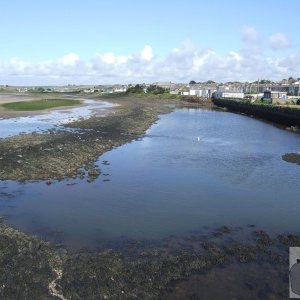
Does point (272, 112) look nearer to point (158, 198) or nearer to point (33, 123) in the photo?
point (33, 123)

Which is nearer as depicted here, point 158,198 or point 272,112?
point 158,198

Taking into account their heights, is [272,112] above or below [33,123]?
above

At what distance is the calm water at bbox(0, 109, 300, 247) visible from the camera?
14633 millimetres

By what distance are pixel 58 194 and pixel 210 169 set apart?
1042cm

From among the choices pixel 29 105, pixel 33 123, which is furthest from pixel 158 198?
pixel 29 105

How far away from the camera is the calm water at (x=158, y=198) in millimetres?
14633

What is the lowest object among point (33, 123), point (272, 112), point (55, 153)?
point (55, 153)

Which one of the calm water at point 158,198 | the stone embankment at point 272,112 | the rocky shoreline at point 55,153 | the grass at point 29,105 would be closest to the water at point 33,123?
the rocky shoreline at point 55,153

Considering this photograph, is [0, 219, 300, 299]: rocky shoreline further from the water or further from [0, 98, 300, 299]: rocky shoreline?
the water

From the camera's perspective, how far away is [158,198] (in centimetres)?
1834

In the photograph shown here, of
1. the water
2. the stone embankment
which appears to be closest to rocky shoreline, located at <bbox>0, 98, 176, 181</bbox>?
the water

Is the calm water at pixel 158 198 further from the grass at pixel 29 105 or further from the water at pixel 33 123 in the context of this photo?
the grass at pixel 29 105

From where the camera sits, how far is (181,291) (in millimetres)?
10070

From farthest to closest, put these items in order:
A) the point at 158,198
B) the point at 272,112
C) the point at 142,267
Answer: the point at 272,112
the point at 158,198
the point at 142,267
